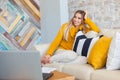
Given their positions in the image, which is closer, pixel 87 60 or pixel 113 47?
pixel 113 47

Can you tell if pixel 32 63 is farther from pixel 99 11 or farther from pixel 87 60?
pixel 99 11

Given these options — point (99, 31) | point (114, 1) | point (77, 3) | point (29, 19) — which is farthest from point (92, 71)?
point (29, 19)

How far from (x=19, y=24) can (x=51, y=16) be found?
1.91 feet

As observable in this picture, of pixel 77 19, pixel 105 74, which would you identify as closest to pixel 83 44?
A: pixel 77 19

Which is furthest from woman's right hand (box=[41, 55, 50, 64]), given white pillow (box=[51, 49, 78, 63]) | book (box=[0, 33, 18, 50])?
book (box=[0, 33, 18, 50])

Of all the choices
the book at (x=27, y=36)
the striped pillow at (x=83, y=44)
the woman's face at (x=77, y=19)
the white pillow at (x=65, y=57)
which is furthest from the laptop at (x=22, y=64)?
the book at (x=27, y=36)

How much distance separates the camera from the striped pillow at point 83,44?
3018mm

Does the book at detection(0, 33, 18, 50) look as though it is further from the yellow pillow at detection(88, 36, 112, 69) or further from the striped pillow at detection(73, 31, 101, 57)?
the yellow pillow at detection(88, 36, 112, 69)

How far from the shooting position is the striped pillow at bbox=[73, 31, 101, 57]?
3.02 metres

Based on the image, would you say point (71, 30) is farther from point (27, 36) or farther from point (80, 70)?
point (27, 36)

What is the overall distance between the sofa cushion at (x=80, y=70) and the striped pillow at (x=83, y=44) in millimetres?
257

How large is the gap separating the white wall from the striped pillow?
1080 millimetres

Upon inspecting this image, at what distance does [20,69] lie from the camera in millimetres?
1709

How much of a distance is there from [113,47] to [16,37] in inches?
83.8
